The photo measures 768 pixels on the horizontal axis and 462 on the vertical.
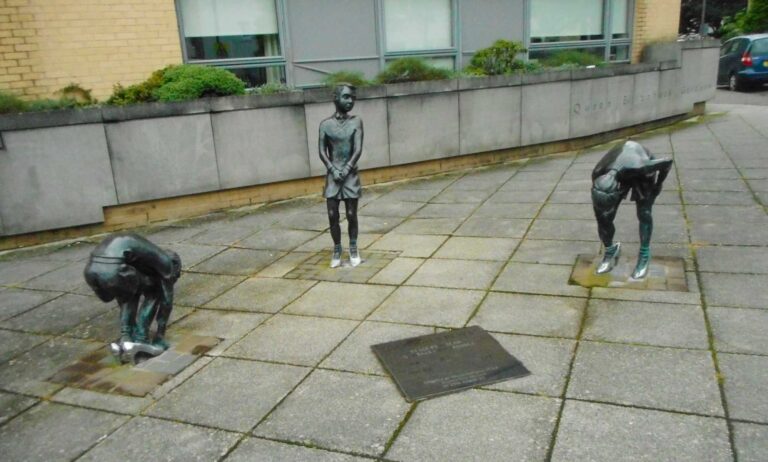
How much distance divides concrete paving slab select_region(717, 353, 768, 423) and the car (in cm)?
2020

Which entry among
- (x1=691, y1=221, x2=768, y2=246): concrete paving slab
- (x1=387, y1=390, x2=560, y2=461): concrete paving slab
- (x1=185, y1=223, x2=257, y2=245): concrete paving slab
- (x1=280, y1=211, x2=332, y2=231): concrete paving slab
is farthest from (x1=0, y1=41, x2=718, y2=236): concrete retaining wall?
(x1=387, y1=390, x2=560, y2=461): concrete paving slab

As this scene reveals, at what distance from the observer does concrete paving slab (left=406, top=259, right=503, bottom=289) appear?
5723 mm

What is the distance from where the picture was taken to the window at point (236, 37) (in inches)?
390

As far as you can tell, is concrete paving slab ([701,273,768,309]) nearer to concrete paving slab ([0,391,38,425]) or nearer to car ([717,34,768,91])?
concrete paving slab ([0,391,38,425])

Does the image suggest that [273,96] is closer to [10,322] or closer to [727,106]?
[10,322]

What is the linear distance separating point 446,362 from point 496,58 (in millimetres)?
8570

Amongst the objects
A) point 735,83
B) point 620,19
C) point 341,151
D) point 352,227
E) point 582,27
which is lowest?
point 352,227

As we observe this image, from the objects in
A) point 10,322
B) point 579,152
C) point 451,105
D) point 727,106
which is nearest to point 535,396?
point 10,322

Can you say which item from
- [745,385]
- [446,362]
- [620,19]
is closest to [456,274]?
[446,362]

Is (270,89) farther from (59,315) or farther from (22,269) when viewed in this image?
(59,315)

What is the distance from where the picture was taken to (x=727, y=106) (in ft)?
57.1

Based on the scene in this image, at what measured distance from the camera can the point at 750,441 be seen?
3.22m

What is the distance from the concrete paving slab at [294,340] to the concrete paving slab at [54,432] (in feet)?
3.36

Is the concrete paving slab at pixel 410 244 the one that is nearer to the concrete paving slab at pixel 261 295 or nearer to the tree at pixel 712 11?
the concrete paving slab at pixel 261 295
